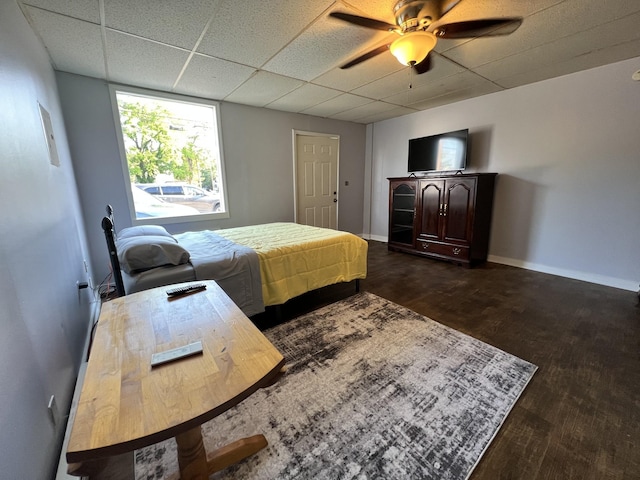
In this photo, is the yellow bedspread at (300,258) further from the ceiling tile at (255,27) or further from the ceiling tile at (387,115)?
A: the ceiling tile at (387,115)

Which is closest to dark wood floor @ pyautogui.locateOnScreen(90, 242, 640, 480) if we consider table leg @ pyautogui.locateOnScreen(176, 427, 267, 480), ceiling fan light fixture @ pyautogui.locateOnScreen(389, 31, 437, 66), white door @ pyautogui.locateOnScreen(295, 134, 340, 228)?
table leg @ pyautogui.locateOnScreen(176, 427, 267, 480)

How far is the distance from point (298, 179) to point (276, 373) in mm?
4182

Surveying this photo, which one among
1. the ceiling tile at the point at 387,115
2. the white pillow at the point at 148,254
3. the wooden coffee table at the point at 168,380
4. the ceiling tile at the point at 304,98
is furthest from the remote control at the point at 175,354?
the ceiling tile at the point at 387,115

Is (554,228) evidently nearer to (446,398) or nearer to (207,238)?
(446,398)

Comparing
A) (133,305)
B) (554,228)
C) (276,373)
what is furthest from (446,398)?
(554,228)

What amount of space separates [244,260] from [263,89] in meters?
2.42

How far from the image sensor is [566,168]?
10.2 ft

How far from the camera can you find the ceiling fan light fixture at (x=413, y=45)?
1.83 m

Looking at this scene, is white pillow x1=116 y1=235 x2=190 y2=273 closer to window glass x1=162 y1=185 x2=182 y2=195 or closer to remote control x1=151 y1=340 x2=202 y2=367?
remote control x1=151 y1=340 x2=202 y2=367

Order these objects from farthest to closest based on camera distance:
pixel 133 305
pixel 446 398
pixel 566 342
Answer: pixel 566 342 → pixel 446 398 → pixel 133 305

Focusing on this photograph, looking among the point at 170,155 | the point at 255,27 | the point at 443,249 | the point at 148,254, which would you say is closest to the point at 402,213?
the point at 443,249

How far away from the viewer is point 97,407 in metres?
0.65

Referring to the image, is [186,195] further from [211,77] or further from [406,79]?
[406,79]

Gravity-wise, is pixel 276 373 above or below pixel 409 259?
above
